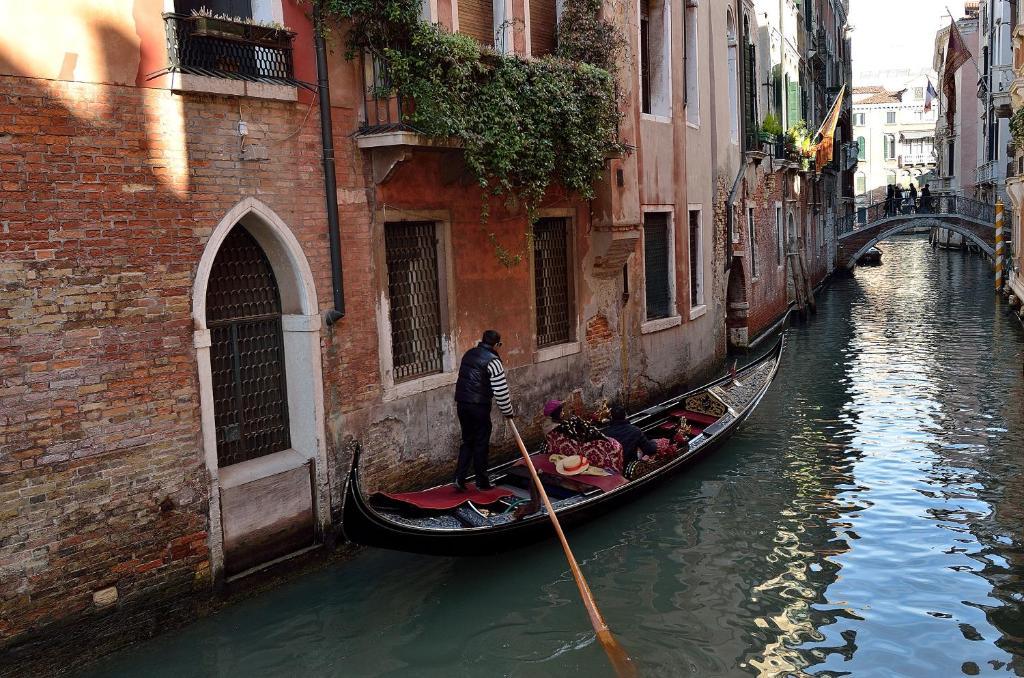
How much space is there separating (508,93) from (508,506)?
10.2 ft

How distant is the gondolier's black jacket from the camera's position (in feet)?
22.8

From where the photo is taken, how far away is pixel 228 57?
586cm

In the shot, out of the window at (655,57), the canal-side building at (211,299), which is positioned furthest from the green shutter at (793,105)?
the canal-side building at (211,299)

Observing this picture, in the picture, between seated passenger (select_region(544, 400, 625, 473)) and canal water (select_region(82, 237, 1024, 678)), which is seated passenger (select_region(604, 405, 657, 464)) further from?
canal water (select_region(82, 237, 1024, 678))

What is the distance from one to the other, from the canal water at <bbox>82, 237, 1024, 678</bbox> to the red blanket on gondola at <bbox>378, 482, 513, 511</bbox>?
0.43 m

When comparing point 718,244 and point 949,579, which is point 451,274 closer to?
point 949,579

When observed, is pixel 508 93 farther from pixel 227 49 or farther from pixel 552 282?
pixel 552 282

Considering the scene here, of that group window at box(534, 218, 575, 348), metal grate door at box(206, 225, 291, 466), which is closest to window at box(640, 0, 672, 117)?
window at box(534, 218, 575, 348)

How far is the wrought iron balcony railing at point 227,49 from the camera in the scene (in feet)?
18.1

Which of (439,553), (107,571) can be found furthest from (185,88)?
(439,553)

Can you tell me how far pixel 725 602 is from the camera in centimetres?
614

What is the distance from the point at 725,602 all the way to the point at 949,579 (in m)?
1.50

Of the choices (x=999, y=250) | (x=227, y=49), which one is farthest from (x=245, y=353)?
(x=999, y=250)

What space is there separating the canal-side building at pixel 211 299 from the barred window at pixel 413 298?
0.8 inches
